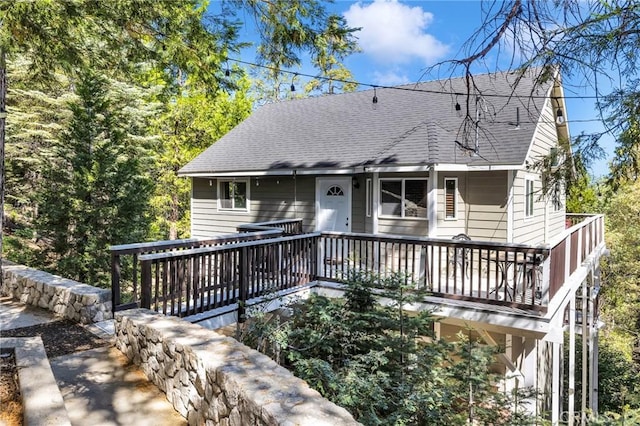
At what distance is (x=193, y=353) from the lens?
3.35 m

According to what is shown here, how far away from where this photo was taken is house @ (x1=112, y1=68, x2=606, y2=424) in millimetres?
5746

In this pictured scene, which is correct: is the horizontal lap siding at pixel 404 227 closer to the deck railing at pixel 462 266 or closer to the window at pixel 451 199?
the window at pixel 451 199

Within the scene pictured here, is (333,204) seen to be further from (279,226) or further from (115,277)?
(115,277)

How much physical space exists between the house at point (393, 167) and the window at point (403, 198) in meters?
0.02

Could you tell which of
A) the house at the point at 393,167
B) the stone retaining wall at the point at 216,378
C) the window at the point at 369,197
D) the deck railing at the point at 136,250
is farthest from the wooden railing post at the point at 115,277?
the window at the point at 369,197

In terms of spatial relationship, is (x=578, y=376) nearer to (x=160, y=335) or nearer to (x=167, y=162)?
(x=160, y=335)

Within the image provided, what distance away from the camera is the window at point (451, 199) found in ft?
30.6

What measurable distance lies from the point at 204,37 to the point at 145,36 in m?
0.72

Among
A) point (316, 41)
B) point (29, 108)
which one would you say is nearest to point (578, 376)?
point (316, 41)

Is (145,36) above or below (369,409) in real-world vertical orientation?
above

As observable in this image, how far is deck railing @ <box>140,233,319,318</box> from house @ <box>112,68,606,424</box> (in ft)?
0.07

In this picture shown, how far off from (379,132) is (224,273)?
262 inches

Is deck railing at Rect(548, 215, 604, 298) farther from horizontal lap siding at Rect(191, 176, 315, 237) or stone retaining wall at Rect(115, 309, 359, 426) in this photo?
horizontal lap siding at Rect(191, 176, 315, 237)

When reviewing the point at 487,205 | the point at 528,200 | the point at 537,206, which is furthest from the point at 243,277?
the point at 537,206
